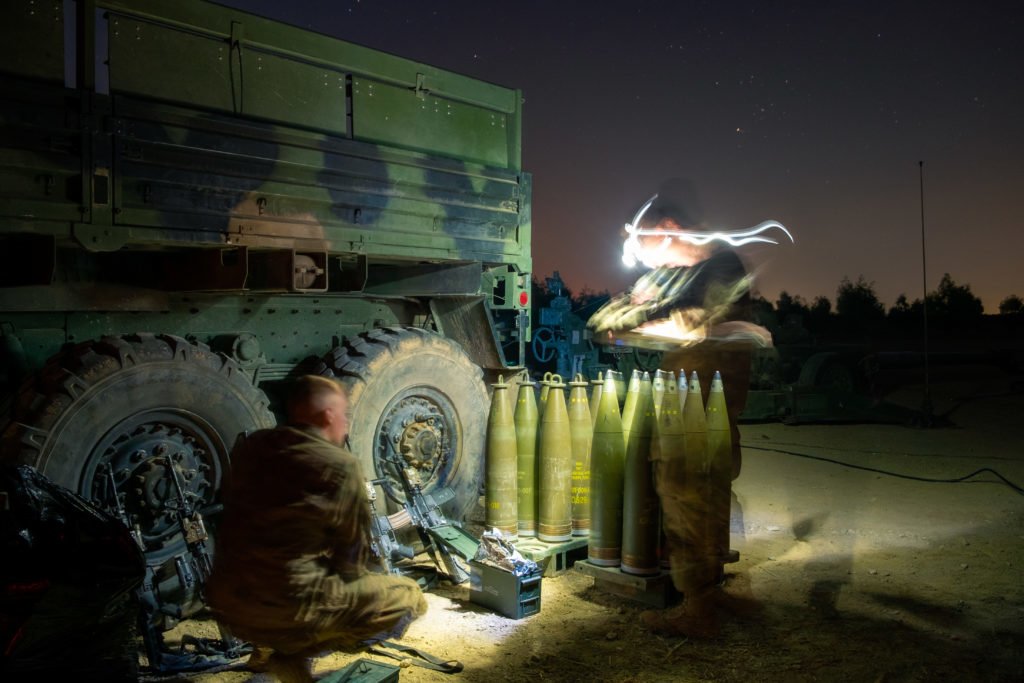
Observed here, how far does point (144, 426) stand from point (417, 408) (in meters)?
2.23

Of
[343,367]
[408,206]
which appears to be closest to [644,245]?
[408,206]

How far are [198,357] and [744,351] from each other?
4152mm

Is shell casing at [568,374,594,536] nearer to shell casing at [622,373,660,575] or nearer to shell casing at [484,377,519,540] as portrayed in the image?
shell casing at [484,377,519,540]

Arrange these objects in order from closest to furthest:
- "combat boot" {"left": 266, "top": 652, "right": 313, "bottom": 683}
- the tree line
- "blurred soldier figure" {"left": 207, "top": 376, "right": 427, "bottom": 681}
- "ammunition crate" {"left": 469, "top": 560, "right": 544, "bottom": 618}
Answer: "blurred soldier figure" {"left": 207, "top": 376, "right": 427, "bottom": 681} → "combat boot" {"left": 266, "top": 652, "right": 313, "bottom": 683} → "ammunition crate" {"left": 469, "top": 560, "right": 544, "bottom": 618} → the tree line

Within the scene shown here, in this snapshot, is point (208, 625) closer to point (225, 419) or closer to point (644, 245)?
point (225, 419)

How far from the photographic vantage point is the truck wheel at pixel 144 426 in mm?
4676

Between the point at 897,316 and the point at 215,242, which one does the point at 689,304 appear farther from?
the point at 897,316

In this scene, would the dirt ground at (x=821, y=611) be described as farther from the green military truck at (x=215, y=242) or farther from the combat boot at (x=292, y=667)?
the green military truck at (x=215, y=242)

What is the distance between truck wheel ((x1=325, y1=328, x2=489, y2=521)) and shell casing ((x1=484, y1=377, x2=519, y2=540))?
0.85m

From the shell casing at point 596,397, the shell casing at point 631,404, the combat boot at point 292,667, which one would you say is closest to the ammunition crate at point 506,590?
the shell casing at point 631,404

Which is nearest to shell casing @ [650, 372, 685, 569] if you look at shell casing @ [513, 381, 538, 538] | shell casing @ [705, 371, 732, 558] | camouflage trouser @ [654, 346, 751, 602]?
camouflage trouser @ [654, 346, 751, 602]

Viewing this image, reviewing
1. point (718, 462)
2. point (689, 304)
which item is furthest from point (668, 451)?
point (689, 304)

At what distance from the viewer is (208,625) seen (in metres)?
5.14

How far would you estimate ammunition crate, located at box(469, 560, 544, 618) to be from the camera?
523 cm
